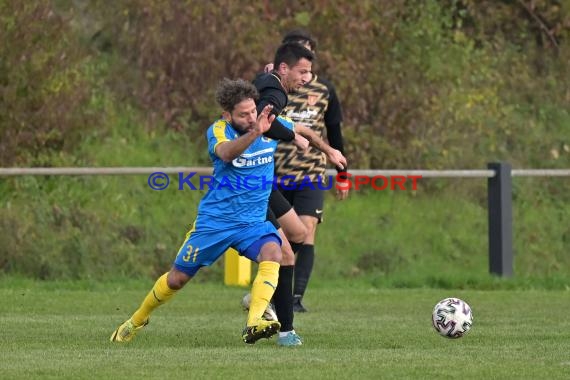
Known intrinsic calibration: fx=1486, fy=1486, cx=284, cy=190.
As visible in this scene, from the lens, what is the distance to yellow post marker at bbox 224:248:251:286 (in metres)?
15.2

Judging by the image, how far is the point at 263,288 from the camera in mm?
8906

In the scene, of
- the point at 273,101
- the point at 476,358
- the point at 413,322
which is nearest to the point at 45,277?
the point at 413,322

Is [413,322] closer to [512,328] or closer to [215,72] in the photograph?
[512,328]

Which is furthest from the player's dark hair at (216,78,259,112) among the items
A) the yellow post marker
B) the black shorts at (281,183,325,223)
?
the yellow post marker

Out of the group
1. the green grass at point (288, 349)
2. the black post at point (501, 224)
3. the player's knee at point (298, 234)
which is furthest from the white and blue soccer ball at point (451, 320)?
the black post at point (501, 224)

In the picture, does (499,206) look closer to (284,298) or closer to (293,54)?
(293,54)

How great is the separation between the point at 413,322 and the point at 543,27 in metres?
11.9

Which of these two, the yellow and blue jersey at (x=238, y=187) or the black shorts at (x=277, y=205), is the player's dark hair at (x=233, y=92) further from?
the black shorts at (x=277, y=205)

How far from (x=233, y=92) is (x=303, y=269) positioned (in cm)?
361

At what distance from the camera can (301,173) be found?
12.0 meters

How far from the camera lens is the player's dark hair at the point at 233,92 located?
8797 mm

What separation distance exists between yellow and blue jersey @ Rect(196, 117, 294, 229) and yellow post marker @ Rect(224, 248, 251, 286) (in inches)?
240

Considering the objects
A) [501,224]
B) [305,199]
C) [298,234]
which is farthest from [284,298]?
[501,224]

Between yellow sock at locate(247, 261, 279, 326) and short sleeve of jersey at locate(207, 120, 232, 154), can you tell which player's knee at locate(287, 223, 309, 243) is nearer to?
yellow sock at locate(247, 261, 279, 326)
